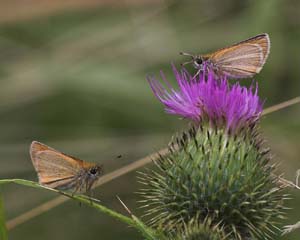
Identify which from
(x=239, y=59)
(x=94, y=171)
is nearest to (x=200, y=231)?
(x=94, y=171)

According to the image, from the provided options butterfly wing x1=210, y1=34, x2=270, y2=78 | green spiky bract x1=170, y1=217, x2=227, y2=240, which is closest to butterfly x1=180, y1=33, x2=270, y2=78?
butterfly wing x1=210, y1=34, x2=270, y2=78

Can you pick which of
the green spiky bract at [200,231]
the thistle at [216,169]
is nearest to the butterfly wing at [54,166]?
the thistle at [216,169]

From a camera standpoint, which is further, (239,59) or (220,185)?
(239,59)

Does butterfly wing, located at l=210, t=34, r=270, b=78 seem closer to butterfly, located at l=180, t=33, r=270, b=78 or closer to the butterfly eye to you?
butterfly, located at l=180, t=33, r=270, b=78

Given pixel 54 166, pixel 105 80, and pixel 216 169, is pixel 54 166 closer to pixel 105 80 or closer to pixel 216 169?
pixel 216 169

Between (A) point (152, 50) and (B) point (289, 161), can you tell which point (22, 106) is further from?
(B) point (289, 161)

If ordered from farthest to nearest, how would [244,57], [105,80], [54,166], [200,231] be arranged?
[105,80] < [244,57] < [54,166] < [200,231]
